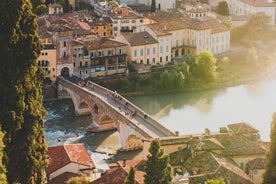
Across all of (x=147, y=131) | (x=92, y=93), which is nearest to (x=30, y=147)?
(x=147, y=131)

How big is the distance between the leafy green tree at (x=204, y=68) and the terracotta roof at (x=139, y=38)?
3.59 meters

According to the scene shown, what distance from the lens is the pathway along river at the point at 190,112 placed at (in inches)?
1489

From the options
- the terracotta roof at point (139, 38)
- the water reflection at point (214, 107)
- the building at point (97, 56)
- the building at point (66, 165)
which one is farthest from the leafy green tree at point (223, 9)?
the building at point (66, 165)

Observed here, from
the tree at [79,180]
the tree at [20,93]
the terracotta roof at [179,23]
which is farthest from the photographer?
the terracotta roof at [179,23]

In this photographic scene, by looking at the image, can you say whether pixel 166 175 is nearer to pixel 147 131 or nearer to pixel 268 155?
pixel 268 155

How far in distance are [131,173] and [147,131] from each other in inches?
567

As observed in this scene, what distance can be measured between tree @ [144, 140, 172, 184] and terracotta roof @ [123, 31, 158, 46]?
29266 millimetres

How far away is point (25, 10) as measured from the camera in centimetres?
1759

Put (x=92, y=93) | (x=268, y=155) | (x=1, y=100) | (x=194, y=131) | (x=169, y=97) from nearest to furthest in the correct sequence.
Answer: (x=1, y=100) < (x=268, y=155) < (x=194, y=131) < (x=92, y=93) < (x=169, y=97)

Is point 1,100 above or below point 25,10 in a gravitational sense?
below

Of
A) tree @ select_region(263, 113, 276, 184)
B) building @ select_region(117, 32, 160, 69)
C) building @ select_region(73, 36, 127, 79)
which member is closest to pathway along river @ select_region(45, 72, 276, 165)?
building @ select_region(73, 36, 127, 79)

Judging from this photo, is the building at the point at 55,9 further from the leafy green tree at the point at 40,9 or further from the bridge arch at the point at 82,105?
the bridge arch at the point at 82,105

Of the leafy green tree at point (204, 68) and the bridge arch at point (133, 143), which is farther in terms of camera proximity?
the leafy green tree at point (204, 68)

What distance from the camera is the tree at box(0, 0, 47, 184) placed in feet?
56.3
